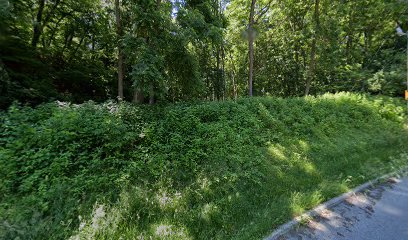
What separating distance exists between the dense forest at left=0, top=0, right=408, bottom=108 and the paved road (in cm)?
493

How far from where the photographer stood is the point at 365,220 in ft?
10.6

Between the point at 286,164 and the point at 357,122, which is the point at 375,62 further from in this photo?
the point at 286,164

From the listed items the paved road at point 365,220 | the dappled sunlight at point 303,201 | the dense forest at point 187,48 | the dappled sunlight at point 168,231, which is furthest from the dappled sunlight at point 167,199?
the dense forest at point 187,48

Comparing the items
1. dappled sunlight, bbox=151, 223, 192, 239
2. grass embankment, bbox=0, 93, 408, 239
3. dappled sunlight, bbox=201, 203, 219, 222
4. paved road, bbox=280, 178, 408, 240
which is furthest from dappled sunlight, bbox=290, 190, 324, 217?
dappled sunlight, bbox=151, 223, 192, 239

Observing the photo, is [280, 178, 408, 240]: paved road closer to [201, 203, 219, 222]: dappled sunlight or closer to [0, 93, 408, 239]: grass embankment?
[0, 93, 408, 239]: grass embankment

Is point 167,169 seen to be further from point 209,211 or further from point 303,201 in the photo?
point 303,201

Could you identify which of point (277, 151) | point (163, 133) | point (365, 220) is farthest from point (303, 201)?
point (163, 133)

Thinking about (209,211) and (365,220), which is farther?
(365,220)

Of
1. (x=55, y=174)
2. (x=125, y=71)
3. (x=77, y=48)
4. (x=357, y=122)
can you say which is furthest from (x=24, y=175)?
(x=77, y=48)

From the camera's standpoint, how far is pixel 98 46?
39.5 ft

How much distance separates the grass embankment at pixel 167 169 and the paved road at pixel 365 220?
11.4 inches

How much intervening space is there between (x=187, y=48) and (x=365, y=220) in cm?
667

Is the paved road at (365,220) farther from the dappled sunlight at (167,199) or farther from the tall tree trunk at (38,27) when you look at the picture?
the tall tree trunk at (38,27)

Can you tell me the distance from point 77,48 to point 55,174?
1096 centimetres
